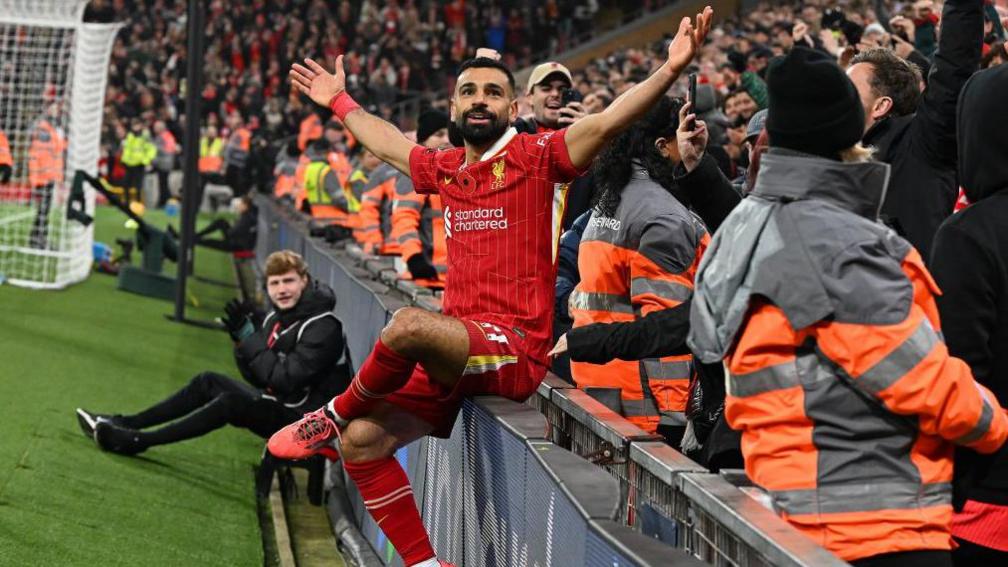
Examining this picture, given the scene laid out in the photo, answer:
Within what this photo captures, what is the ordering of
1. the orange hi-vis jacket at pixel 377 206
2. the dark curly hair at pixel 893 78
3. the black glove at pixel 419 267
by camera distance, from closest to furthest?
the dark curly hair at pixel 893 78
the black glove at pixel 419 267
the orange hi-vis jacket at pixel 377 206

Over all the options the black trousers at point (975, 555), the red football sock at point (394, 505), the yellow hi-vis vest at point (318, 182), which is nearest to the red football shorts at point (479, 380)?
the red football sock at point (394, 505)

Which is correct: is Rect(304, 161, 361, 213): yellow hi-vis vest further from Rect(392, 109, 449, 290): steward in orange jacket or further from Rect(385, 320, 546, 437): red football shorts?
Rect(385, 320, 546, 437): red football shorts

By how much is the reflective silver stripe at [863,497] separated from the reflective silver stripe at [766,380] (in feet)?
0.72

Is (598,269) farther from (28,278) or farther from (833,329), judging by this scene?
(28,278)

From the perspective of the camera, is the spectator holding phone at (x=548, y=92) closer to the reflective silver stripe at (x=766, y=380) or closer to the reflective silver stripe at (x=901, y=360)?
the reflective silver stripe at (x=766, y=380)

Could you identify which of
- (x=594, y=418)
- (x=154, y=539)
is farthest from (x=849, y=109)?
(x=154, y=539)

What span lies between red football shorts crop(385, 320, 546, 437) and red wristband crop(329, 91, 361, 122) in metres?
1.40

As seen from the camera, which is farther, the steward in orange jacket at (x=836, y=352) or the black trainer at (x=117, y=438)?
the black trainer at (x=117, y=438)

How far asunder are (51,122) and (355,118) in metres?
14.0

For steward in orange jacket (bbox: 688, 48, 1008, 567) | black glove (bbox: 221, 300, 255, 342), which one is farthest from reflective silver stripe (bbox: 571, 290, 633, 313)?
black glove (bbox: 221, 300, 255, 342)

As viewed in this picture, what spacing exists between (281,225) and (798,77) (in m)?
16.1

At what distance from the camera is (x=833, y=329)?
10.4ft

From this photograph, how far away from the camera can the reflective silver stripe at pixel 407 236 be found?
10445 millimetres

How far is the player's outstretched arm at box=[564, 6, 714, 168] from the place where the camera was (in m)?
4.85
